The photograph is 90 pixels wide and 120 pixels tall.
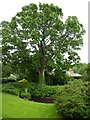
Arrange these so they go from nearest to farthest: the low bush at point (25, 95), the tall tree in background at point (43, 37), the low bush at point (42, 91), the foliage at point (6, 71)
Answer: the low bush at point (25, 95) → the low bush at point (42, 91) → the tall tree in background at point (43, 37) → the foliage at point (6, 71)

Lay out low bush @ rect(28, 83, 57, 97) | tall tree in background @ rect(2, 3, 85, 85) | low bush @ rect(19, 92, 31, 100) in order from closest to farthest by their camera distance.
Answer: low bush @ rect(19, 92, 31, 100) → low bush @ rect(28, 83, 57, 97) → tall tree in background @ rect(2, 3, 85, 85)

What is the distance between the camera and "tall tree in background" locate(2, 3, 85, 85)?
20.5 m

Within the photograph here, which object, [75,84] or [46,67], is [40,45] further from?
[75,84]

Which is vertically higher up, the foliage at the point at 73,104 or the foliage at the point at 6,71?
the foliage at the point at 6,71

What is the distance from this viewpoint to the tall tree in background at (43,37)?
808 inches

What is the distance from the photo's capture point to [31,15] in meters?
20.9

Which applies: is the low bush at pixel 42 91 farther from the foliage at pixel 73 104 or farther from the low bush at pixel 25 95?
the foliage at pixel 73 104

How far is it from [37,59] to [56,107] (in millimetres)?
8162

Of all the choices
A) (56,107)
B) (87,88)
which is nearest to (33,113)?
(56,107)

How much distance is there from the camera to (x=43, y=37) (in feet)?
68.5

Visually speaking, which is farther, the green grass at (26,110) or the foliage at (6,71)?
the foliage at (6,71)

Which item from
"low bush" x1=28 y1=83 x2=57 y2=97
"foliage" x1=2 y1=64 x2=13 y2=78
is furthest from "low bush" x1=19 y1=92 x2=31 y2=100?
"foliage" x1=2 y1=64 x2=13 y2=78

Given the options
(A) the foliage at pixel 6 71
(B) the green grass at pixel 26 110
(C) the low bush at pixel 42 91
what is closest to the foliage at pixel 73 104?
(B) the green grass at pixel 26 110

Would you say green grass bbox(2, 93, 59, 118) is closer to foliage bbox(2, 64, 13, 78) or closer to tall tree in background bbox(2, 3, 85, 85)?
tall tree in background bbox(2, 3, 85, 85)
